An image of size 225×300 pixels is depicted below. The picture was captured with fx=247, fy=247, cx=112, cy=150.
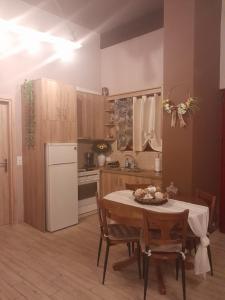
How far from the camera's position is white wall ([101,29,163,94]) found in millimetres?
4656

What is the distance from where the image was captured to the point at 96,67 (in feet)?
18.0

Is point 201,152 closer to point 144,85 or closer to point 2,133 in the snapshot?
point 144,85

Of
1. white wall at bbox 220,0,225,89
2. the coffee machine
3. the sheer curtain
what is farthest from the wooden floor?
white wall at bbox 220,0,225,89

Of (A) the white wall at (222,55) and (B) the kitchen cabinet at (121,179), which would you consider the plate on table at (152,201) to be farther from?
(A) the white wall at (222,55)

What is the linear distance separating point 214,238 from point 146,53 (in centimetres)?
350

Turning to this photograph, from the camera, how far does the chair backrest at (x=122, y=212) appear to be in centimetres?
245

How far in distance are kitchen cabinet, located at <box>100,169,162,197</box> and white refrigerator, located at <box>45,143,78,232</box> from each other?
0.74 metres

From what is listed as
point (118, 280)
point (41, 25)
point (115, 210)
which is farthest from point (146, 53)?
point (118, 280)

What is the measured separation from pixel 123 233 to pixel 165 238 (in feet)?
1.98

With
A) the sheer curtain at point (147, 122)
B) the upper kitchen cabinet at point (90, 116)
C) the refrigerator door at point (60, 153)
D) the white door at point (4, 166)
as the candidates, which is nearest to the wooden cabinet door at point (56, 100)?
the refrigerator door at point (60, 153)

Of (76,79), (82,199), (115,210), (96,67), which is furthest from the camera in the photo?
(96,67)

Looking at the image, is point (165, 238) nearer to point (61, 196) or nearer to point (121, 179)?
point (61, 196)

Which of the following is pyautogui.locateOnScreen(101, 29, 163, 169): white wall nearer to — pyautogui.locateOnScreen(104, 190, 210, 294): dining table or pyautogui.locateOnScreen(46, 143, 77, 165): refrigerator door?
pyautogui.locateOnScreen(46, 143, 77, 165): refrigerator door

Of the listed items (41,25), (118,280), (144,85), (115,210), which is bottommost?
(118,280)
